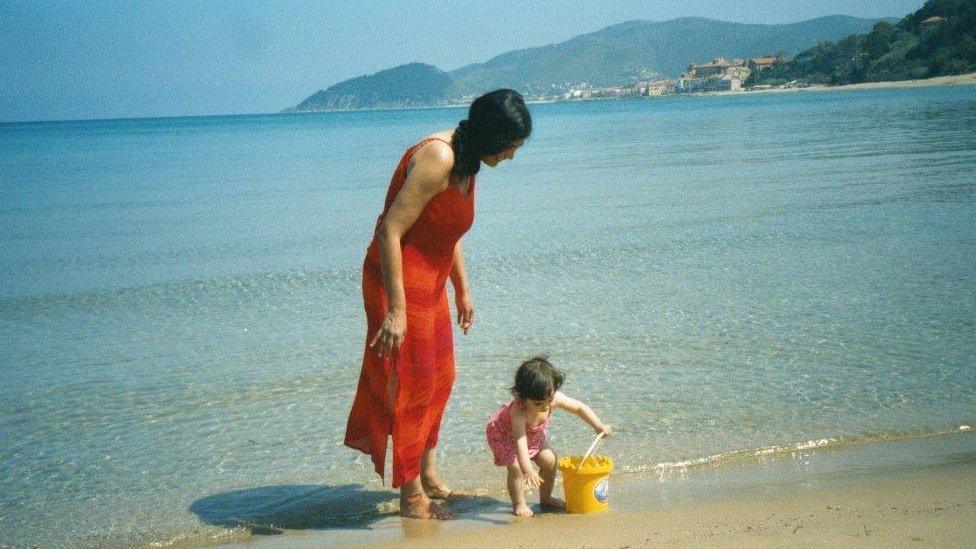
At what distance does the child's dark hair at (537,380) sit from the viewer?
11.6 feet

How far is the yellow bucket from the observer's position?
3.50m

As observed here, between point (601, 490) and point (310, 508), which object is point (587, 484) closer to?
point (601, 490)

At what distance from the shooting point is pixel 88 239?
1231 centimetres

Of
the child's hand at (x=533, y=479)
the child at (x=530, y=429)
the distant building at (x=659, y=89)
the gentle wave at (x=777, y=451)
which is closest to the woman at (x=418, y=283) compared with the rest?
the child at (x=530, y=429)

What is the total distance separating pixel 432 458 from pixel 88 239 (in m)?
9.91

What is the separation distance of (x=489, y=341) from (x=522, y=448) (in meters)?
2.80

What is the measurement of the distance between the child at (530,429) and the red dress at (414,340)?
293 mm

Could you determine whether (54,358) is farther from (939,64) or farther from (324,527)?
(939,64)

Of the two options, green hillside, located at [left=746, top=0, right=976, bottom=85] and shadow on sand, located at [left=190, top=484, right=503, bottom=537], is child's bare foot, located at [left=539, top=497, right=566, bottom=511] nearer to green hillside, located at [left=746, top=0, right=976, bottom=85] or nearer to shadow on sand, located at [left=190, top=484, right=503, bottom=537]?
shadow on sand, located at [left=190, top=484, right=503, bottom=537]

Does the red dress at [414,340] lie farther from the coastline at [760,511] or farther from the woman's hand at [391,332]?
the coastline at [760,511]

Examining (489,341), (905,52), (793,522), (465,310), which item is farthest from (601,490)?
(905,52)

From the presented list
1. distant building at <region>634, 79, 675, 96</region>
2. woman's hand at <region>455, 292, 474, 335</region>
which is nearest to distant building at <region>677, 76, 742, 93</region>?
distant building at <region>634, 79, 675, 96</region>

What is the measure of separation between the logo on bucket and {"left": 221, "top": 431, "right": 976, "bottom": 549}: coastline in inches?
2.5

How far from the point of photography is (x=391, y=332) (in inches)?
127
